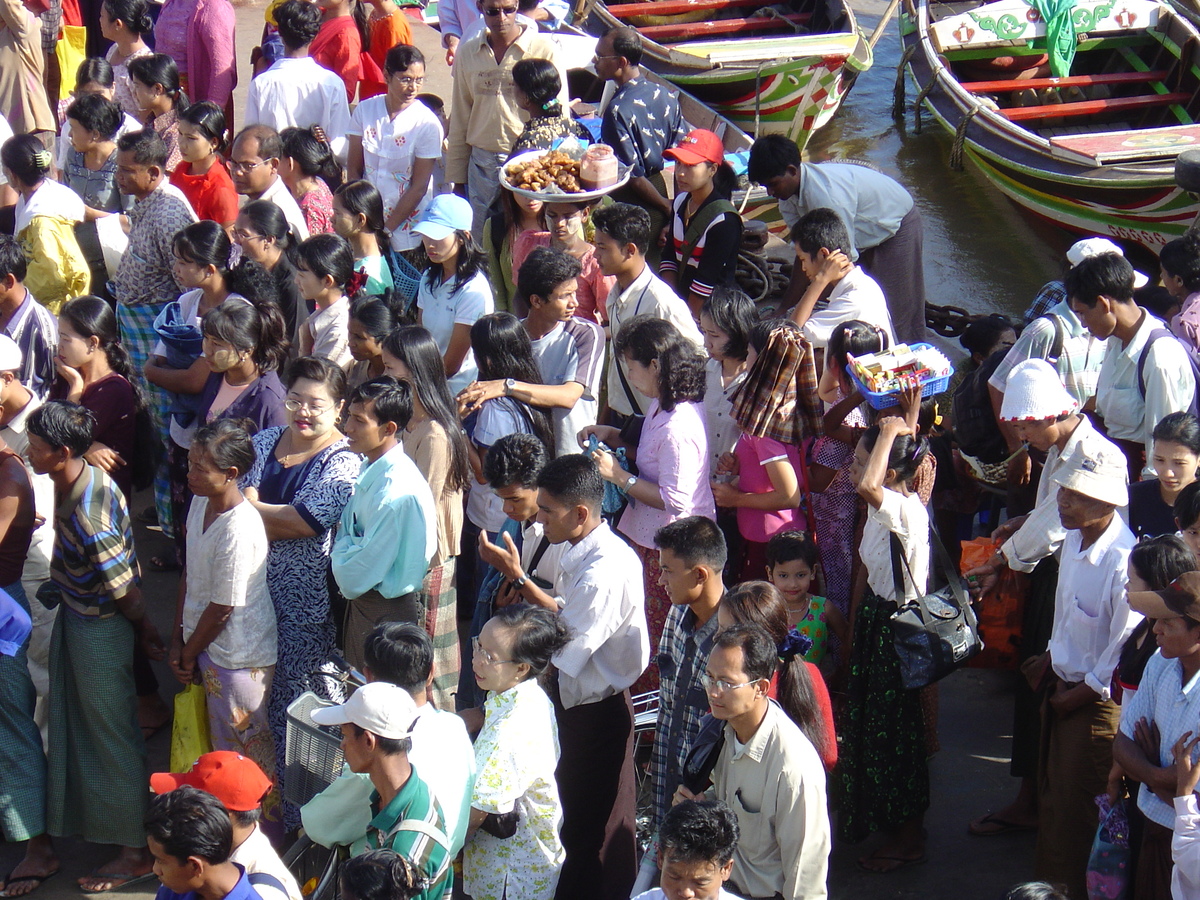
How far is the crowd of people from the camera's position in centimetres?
359

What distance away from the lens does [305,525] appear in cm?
455

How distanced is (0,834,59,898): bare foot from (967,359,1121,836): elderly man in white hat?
11.0ft

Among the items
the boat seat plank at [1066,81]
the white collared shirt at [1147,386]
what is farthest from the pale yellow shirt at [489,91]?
the boat seat plank at [1066,81]

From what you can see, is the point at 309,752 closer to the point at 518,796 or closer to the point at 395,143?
the point at 518,796

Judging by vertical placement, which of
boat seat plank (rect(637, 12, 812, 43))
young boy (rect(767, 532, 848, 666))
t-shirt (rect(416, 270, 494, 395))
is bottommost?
boat seat plank (rect(637, 12, 812, 43))

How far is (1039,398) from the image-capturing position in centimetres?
442

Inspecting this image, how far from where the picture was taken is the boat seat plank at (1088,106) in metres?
9.98

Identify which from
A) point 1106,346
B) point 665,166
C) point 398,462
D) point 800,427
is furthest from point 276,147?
point 1106,346

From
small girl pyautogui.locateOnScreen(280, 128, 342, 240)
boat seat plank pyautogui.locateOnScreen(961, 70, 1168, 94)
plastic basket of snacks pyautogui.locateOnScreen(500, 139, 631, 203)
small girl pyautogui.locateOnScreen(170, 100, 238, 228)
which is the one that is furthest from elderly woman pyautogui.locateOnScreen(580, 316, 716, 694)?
boat seat plank pyautogui.locateOnScreen(961, 70, 1168, 94)

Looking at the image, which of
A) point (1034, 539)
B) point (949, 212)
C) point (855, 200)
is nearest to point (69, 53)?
point (855, 200)

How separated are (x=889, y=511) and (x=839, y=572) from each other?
0.74m

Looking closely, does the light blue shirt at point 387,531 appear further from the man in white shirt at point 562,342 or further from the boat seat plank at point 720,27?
the boat seat plank at point 720,27

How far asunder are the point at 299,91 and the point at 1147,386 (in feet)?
16.7

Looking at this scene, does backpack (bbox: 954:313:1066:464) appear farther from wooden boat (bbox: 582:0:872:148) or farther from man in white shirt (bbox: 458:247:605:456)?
wooden boat (bbox: 582:0:872:148)
